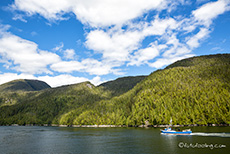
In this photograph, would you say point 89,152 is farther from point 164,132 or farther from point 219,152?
point 164,132

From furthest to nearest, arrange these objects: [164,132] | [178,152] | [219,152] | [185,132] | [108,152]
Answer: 1. [164,132]
2. [185,132]
3. [108,152]
4. [178,152]
5. [219,152]

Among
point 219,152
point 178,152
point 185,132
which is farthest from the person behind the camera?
point 185,132

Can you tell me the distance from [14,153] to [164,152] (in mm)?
67929

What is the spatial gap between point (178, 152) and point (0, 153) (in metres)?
80.6

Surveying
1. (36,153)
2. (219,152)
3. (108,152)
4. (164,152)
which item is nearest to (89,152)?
(108,152)

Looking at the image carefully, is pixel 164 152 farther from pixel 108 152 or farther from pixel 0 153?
pixel 0 153

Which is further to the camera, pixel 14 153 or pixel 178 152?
pixel 14 153

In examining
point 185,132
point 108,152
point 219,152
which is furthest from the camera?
point 185,132

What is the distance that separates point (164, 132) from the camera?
134 m

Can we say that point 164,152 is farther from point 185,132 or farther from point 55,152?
point 185,132

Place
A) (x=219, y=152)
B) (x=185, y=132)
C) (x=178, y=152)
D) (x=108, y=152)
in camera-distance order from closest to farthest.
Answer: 1. (x=219, y=152)
2. (x=178, y=152)
3. (x=108, y=152)
4. (x=185, y=132)

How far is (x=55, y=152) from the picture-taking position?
77.4 metres

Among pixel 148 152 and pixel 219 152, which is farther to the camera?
pixel 148 152

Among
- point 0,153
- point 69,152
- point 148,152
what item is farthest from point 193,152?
point 0,153
